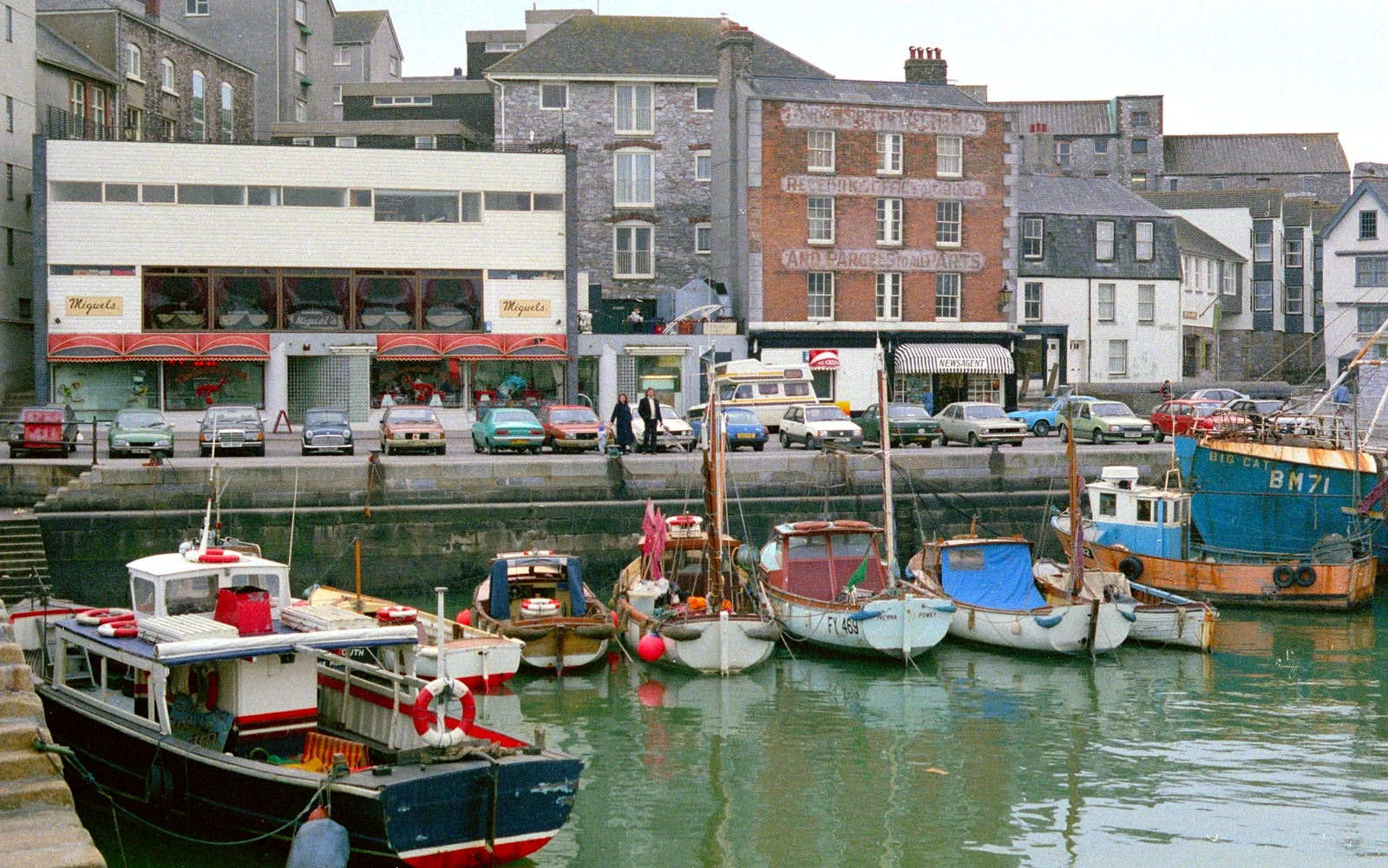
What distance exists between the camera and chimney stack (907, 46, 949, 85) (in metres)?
57.7

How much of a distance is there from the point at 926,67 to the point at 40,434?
35.8 metres

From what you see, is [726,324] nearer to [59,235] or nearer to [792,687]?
[59,235]

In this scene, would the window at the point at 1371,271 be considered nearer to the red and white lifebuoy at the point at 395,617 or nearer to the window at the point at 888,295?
the window at the point at 888,295

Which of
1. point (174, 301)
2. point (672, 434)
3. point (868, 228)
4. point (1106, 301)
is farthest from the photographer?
point (1106, 301)

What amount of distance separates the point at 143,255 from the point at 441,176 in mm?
9996

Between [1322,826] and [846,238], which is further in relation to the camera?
[846,238]

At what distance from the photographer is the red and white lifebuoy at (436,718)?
15031mm

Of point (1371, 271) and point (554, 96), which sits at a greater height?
point (554, 96)

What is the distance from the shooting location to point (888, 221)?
54375 mm

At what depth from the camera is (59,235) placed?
48250 mm

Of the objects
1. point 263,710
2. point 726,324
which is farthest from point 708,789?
point 726,324

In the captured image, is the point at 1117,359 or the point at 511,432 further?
the point at 1117,359

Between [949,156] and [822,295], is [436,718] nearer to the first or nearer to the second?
[822,295]

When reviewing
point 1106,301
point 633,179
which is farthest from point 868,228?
point 1106,301
